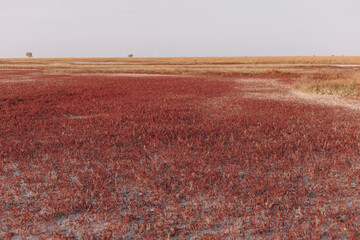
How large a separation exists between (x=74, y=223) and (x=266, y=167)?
4569 mm

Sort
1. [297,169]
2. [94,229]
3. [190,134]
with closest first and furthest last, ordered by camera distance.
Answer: [94,229] < [297,169] < [190,134]

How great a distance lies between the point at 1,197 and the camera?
5438 millimetres

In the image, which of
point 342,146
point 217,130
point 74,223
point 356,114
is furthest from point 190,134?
point 356,114

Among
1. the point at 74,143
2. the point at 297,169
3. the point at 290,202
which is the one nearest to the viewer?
the point at 290,202

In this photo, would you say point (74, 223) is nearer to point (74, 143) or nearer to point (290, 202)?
point (290, 202)

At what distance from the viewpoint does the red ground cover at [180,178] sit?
441 cm

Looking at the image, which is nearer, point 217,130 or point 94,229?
point 94,229

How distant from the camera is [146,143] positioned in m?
8.88

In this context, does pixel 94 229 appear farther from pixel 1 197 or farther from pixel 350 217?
pixel 350 217

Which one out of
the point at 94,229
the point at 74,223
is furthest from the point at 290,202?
the point at 74,223

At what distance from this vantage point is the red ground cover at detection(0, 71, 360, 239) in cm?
441

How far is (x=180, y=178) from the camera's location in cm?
618

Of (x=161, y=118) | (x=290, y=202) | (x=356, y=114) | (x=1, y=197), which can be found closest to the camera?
(x=290, y=202)

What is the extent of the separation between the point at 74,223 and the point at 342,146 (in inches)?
300
